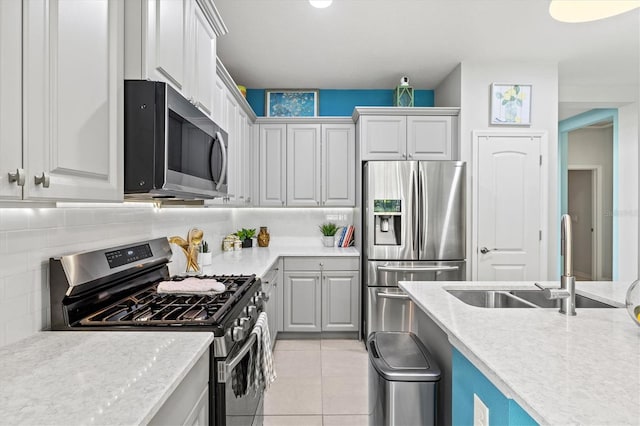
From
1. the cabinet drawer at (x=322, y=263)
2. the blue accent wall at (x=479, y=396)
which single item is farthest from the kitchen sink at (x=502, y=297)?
the cabinet drawer at (x=322, y=263)

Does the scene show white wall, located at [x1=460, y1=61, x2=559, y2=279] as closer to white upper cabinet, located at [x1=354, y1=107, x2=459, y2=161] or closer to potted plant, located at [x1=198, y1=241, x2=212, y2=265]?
white upper cabinet, located at [x1=354, y1=107, x2=459, y2=161]

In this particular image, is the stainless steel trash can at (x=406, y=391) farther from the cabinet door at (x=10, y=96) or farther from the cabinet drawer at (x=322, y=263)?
the cabinet drawer at (x=322, y=263)

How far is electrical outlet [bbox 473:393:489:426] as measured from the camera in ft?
3.66

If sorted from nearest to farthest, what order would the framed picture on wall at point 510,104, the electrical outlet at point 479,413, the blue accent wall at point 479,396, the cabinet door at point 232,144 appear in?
1. the blue accent wall at point 479,396
2. the electrical outlet at point 479,413
3. the cabinet door at point 232,144
4. the framed picture on wall at point 510,104

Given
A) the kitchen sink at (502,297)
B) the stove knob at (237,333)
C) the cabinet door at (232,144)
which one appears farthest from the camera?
the cabinet door at (232,144)

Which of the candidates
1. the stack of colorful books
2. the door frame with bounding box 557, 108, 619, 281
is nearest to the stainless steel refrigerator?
the stack of colorful books

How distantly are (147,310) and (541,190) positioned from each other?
363 cm

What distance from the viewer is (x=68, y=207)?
1457mm

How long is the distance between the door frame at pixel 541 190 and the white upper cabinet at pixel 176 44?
262cm

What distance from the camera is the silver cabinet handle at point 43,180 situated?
929mm

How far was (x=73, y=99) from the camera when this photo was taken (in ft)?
3.56

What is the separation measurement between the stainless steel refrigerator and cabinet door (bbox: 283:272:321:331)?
626 millimetres

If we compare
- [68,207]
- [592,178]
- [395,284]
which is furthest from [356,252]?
[592,178]

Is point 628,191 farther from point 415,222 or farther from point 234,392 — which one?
point 234,392
